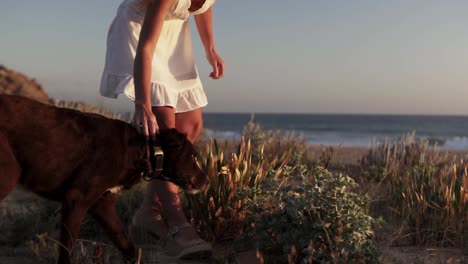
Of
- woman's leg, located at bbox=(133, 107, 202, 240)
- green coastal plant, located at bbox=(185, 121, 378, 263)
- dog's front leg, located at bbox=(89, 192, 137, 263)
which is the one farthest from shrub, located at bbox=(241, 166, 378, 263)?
dog's front leg, located at bbox=(89, 192, 137, 263)

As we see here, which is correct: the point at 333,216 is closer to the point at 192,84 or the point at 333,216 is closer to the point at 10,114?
the point at 192,84

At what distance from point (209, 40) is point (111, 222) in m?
1.85

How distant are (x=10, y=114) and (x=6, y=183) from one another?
38 cm

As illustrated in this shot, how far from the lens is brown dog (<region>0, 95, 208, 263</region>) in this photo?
3074 millimetres

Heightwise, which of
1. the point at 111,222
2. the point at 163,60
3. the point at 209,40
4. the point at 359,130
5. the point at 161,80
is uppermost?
the point at 209,40

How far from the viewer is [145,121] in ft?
11.2

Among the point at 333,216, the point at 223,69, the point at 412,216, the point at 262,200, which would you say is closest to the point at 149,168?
the point at 262,200

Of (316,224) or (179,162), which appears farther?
(179,162)

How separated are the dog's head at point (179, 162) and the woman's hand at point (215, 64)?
4.17 ft

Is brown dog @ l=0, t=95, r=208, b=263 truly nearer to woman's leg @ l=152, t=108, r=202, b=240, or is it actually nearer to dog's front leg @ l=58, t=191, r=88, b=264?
dog's front leg @ l=58, t=191, r=88, b=264

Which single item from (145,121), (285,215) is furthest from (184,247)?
(145,121)

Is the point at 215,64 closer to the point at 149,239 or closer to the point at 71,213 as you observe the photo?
the point at 149,239

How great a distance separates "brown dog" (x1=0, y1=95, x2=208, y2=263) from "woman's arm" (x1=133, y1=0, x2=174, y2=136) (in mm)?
96

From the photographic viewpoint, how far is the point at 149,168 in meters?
3.38
